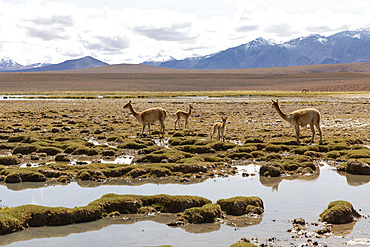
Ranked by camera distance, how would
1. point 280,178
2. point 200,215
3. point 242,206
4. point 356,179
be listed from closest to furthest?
point 200,215 → point 242,206 → point 356,179 → point 280,178

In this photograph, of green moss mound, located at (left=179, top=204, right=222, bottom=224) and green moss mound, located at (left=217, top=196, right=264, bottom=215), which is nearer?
green moss mound, located at (left=179, top=204, right=222, bottom=224)

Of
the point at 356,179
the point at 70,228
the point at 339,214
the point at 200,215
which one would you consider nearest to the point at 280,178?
the point at 356,179

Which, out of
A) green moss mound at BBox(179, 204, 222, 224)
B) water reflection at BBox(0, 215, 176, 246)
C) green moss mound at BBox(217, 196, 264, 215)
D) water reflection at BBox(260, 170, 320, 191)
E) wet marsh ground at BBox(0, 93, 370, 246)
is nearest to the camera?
water reflection at BBox(0, 215, 176, 246)

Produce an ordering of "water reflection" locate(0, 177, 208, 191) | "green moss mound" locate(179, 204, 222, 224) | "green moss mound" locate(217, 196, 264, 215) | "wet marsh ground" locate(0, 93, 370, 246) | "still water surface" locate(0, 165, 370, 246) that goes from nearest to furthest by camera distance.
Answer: "still water surface" locate(0, 165, 370, 246), "wet marsh ground" locate(0, 93, 370, 246), "green moss mound" locate(179, 204, 222, 224), "green moss mound" locate(217, 196, 264, 215), "water reflection" locate(0, 177, 208, 191)

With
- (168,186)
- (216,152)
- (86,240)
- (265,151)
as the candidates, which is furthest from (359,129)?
(86,240)

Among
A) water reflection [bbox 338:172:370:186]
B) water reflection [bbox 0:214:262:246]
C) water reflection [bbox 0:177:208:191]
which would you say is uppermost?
water reflection [bbox 0:177:208:191]

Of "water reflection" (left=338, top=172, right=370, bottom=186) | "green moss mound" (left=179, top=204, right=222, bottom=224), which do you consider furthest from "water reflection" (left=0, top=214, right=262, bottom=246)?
"water reflection" (left=338, top=172, right=370, bottom=186)

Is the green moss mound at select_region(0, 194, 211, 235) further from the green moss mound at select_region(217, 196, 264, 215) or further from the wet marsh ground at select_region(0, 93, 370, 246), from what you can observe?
the green moss mound at select_region(217, 196, 264, 215)

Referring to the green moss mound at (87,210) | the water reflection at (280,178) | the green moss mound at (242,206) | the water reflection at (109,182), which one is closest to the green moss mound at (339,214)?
the green moss mound at (242,206)

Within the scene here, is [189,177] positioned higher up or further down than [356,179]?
higher up

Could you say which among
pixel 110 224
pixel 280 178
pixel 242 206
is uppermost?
pixel 242 206

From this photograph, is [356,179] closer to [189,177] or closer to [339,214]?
[339,214]

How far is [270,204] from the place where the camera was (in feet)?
33.4

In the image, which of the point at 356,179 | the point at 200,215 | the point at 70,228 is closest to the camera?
the point at 70,228
